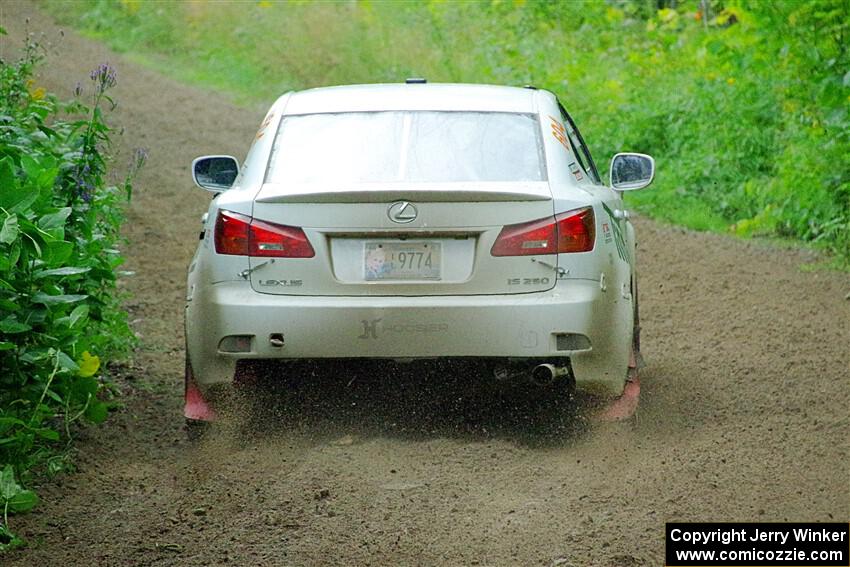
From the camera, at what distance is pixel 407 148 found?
598cm

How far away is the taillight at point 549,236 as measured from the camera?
5539 millimetres

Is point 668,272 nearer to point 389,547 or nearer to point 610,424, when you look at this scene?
point 610,424

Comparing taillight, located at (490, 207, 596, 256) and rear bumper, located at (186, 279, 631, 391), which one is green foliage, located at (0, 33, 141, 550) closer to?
rear bumper, located at (186, 279, 631, 391)

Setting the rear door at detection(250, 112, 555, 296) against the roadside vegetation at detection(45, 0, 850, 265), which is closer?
the rear door at detection(250, 112, 555, 296)

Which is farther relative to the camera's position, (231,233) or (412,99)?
(412,99)

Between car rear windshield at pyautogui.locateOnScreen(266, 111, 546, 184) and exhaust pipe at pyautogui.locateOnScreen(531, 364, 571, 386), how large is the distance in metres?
0.81

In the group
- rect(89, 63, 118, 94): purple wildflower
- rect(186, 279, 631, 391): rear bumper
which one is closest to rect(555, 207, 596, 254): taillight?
rect(186, 279, 631, 391): rear bumper

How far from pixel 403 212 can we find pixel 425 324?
46 cm

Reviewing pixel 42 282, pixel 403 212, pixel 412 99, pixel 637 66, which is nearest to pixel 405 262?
pixel 403 212

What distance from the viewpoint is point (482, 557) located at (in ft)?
14.5

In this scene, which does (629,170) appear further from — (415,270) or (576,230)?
(415,270)

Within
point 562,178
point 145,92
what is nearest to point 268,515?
point 562,178

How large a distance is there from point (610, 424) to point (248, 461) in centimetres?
159

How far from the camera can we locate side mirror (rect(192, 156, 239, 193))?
6.73 meters
